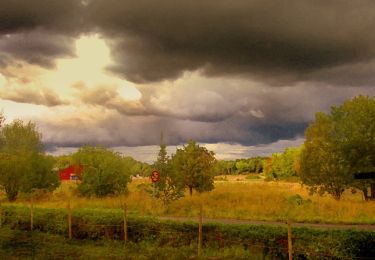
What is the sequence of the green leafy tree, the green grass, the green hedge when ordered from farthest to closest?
the green leafy tree < the green grass < the green hedge

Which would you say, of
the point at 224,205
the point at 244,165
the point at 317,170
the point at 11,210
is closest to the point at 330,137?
the point at 317,170

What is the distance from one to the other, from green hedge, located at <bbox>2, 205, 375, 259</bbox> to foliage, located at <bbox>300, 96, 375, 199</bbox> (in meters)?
20.9

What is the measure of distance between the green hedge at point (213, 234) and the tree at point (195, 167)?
19288 mm

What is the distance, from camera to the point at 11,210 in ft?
99.9

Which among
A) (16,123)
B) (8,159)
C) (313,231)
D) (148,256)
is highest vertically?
(16,123)

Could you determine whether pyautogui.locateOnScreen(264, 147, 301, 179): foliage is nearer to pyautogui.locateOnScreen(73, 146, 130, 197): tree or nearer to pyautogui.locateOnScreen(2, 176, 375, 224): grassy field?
pyautogui.locateOnScreen(73, 146, 130, 197): tree

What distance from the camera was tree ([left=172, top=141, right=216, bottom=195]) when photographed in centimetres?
4522

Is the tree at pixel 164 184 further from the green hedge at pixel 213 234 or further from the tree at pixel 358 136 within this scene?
the tree at pixel 358 136

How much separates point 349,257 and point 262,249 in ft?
11.5

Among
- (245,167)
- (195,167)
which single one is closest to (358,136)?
(195,167)

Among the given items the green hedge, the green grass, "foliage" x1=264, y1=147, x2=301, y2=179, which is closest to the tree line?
the green hedge

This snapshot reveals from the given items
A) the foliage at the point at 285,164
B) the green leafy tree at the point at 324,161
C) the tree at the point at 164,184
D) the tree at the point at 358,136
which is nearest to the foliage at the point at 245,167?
the foliage at the point at 285,164

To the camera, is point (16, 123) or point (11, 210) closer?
point (11, 210)

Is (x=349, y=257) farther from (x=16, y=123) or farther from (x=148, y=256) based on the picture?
(x=16, y=123)
